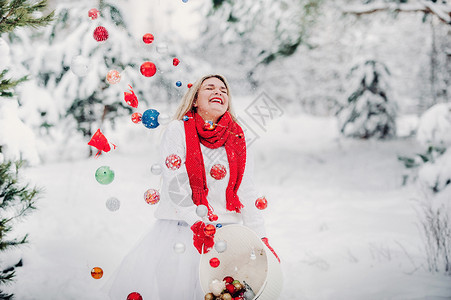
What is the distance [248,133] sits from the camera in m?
3.30

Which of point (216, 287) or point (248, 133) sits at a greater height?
point (248, 133)

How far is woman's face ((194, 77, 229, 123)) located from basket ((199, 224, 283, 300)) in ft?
2.62

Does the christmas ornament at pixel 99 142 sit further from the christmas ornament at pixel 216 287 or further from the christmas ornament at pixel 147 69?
the christmas ornament at pixel 216 287

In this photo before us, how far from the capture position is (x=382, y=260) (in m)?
3.50

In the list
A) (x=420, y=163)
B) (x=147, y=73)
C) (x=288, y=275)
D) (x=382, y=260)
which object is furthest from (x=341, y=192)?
(x=147, y=73)

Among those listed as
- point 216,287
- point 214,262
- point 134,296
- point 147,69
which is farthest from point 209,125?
point 134,296

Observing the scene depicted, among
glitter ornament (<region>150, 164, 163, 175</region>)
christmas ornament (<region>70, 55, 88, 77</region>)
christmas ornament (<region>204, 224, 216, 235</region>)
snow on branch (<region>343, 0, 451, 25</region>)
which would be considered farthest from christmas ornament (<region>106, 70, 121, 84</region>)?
snow on branch (<region>343, 0, 451, 25</region>)

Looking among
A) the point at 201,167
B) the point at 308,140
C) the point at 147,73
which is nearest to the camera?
→ the point at 147,73

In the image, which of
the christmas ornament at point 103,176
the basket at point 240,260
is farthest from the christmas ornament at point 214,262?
the christmas ornament at point 103,176

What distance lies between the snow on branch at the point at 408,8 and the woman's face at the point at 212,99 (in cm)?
460

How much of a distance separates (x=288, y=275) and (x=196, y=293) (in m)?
1.38

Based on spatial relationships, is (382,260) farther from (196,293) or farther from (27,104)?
(27,104)

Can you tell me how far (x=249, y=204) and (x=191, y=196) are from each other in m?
0.45

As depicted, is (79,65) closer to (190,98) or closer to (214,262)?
(190,98)
